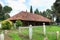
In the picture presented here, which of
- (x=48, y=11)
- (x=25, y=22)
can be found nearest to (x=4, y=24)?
(x=25, y=22)

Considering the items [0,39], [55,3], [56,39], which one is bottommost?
[56,39]

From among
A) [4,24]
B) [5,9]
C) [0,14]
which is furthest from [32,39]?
[5,9]

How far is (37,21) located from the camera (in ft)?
187

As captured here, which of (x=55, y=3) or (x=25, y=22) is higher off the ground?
(x=55, y=3)

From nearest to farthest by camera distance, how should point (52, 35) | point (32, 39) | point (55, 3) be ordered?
point (32, 39) → point (52, 35) → point (55, 3)

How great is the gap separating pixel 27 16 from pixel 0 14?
2809 cm

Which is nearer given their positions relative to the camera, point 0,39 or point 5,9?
point 0,39

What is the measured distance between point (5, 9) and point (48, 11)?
20479 mm

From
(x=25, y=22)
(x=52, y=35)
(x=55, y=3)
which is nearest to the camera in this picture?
(x=52, y=35)

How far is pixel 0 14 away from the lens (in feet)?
270

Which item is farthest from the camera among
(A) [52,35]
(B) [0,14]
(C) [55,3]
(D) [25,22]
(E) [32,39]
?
(B) [0,14]

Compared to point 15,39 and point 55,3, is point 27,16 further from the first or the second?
point 15,39

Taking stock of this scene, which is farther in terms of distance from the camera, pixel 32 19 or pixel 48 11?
pixel 48 11

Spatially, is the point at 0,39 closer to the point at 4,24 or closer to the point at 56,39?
the point at 56,39
